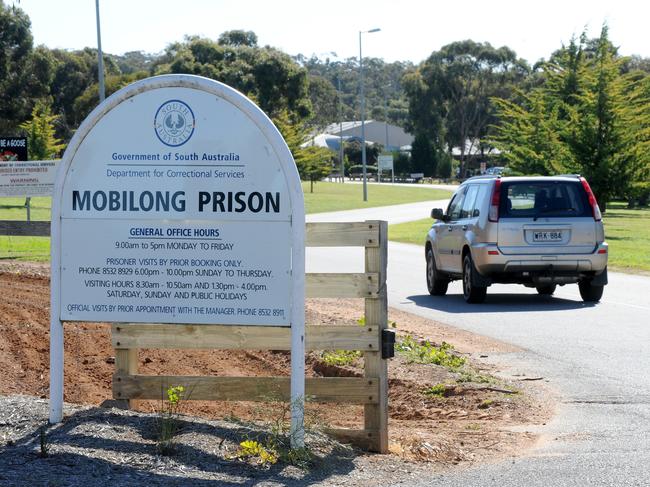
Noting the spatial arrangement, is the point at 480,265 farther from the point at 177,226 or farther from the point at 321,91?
the point at 321,91

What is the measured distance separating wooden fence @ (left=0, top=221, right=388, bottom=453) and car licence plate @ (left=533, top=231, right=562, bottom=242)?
9.33 metres

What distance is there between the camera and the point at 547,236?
1608cm

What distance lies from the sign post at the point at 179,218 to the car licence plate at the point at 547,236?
9.79 m

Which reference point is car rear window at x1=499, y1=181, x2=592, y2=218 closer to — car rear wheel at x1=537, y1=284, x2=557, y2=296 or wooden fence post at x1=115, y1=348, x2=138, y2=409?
car rear wheel at x1=537, y1=284, x2=557, y2=296

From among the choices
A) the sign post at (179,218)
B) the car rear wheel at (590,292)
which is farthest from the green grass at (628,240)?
the sign post at (179,218)

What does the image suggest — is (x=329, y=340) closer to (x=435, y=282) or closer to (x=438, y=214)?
(x=438, y=214)

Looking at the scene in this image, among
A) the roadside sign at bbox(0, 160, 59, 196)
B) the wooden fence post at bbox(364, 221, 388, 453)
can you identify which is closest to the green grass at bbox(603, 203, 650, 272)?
the roadside sign at bbox(0, 160, 59, 196)

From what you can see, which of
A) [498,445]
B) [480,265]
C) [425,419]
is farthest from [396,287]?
[498,445]

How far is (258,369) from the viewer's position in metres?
10.9

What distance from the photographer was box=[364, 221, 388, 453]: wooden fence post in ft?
23.0

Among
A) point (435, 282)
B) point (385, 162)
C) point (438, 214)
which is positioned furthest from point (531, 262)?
point (385, 162)

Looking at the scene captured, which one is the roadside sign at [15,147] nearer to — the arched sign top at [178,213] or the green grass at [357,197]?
the arched sign top at [178,213]

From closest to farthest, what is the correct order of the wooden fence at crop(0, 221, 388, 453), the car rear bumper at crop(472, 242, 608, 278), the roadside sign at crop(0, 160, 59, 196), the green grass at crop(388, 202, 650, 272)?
the wooden fence at crop(0, 221, 388, 453)
the car rear bumper at crop(472, 242, 608, 278)
the roadside sign at crop(0, 160, 59, 196)
the green grass at crop(388, 202, 650, 272)

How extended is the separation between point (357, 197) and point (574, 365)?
63.5 metres
